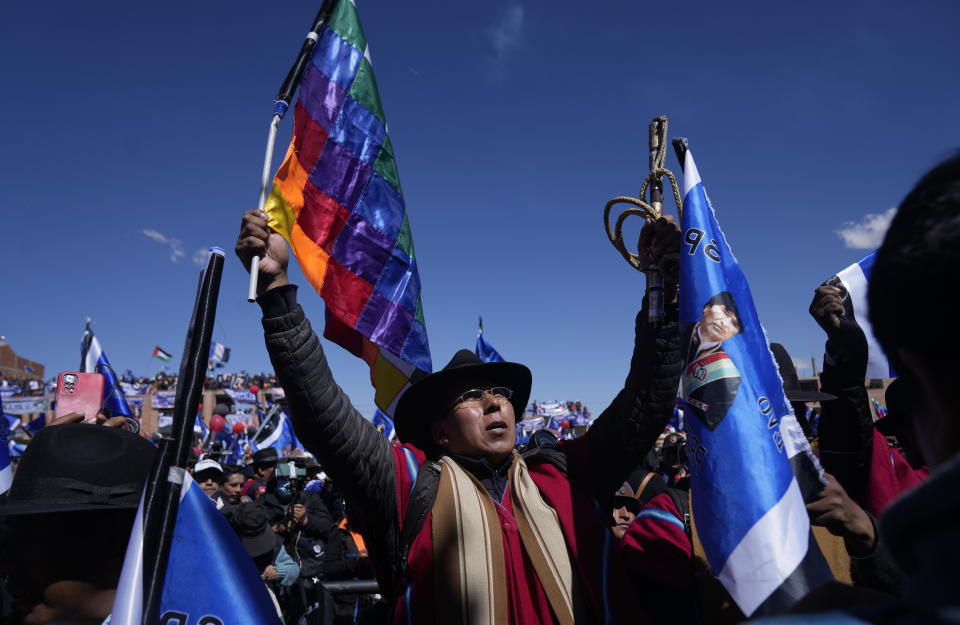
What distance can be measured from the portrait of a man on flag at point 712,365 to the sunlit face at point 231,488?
23.4 ft

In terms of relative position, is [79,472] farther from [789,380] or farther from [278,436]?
[278,436]

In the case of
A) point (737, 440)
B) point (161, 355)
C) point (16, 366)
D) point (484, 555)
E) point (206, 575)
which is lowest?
point (484, 555)

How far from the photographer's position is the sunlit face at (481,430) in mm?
2471

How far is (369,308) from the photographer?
10.7 ft

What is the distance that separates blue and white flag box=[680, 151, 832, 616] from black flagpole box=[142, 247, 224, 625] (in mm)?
1468

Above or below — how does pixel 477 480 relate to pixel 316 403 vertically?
below

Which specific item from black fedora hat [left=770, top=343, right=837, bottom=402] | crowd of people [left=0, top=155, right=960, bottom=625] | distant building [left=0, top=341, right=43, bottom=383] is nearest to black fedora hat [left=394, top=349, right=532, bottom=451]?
crowd of people [left=0, top=155, right=960, bottom=625]

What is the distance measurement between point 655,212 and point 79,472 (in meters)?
A: 2.09

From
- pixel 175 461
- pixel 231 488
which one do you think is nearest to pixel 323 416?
pixel 175 461

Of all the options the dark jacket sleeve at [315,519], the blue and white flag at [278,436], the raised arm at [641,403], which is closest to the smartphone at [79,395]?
the raised arm at [641,403]

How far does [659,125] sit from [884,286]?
1637 millimetres

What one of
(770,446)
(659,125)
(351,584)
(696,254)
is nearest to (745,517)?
(770,446)

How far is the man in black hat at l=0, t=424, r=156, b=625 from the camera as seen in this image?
159cm

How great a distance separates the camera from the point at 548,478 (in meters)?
2.44
